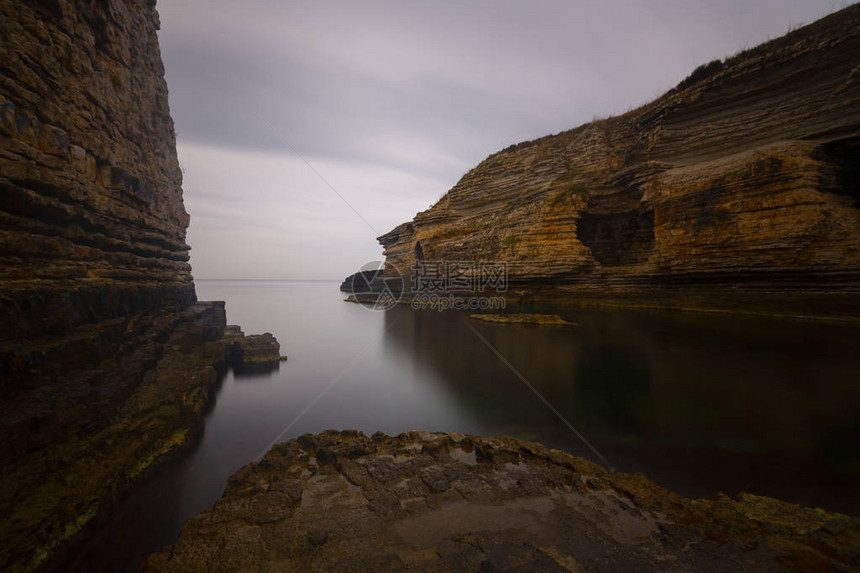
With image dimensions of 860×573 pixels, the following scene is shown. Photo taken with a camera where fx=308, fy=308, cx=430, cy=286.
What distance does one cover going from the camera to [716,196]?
13.7 metres

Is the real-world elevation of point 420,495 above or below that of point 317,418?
above

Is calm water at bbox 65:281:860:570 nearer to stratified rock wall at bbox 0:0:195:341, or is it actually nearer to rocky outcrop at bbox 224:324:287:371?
rocky outcrop at bbox 224:324:287:371

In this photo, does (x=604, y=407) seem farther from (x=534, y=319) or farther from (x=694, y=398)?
(x=534, y=319)

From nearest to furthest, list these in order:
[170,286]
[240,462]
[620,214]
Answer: [240,462] → [170,286] → [620,214]

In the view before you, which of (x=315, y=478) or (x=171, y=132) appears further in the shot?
(x=171, y=132)

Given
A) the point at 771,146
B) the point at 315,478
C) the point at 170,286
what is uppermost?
the point at 771,146

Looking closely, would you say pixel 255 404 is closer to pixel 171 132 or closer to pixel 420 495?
pixel 420 495

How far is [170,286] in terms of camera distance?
9219 millimetres

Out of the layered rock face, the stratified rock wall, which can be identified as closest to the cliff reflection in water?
the layered rock face

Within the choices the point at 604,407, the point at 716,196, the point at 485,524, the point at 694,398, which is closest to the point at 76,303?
the point at 485,524

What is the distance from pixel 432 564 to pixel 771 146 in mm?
19059

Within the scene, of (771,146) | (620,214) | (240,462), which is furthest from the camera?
(620,214)

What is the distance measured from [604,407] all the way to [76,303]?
8609 mm

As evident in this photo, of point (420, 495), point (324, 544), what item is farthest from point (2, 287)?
point (420, 495)
